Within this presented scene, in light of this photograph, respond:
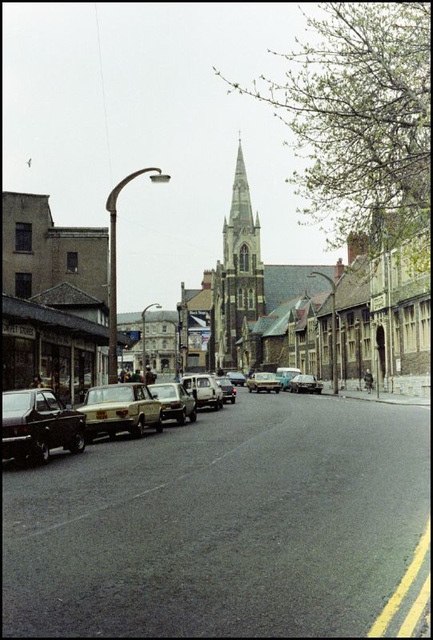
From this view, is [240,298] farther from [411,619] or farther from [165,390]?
[411,619]

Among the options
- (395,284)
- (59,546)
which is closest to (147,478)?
(59,546)

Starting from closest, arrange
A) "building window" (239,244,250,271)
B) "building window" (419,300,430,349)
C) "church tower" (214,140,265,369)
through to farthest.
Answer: "building window" (419,300,430,349)
"church tower" (214,140,265,369)
"building window" (239,244,250,271)

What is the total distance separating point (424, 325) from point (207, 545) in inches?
134

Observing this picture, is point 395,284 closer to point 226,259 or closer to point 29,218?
point 29,218

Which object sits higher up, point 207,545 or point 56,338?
point 56,338

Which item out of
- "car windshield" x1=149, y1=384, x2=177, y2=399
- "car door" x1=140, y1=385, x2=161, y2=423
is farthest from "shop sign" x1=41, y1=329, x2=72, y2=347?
"car windshield" x1=149, y1=384, x2=177, y2=399

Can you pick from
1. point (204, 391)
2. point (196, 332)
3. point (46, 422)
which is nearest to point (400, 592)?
point (46, 422)

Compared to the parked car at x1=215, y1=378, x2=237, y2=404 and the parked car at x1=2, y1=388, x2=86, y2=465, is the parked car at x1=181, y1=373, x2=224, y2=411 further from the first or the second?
the parked car at x1=2, y1=388, x2=86, y2=465

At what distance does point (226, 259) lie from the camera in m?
114

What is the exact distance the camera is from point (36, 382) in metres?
3.17

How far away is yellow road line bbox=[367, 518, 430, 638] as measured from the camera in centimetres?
314

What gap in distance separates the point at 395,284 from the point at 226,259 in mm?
108082

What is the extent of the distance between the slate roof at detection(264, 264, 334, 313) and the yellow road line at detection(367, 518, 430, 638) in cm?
10743

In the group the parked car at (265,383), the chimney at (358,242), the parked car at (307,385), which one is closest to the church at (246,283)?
the parked car at (265,383)
